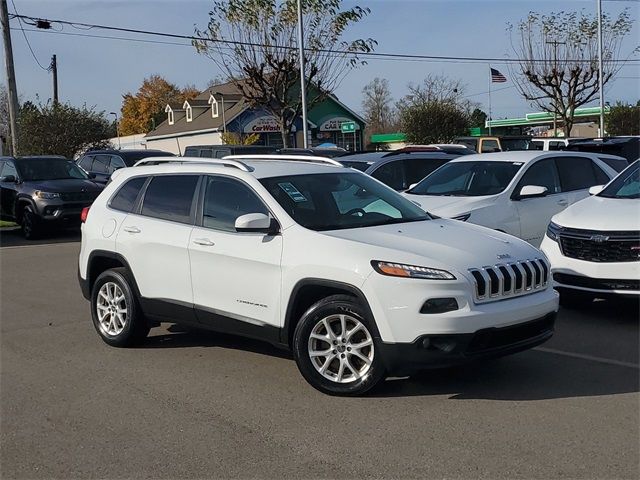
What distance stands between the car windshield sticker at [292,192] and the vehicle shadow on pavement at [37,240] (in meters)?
10.8

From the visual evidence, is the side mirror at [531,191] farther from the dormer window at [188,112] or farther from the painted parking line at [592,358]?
the dormer window at [188,112]

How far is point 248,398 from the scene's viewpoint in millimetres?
5441

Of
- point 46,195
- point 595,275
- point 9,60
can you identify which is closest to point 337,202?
point 595,275

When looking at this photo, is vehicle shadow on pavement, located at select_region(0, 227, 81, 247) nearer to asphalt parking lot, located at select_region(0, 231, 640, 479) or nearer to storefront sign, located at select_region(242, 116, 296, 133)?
asphalt parking lot, located at select_region(0, 231, 640, 479)

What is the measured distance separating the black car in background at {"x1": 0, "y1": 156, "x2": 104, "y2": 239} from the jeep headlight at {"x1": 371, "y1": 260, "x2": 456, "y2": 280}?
1213 cm

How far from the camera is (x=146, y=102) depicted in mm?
84375

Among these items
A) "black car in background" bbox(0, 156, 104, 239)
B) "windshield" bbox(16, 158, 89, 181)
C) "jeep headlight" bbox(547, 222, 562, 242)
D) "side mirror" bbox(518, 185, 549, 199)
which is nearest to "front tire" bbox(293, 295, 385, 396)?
"jeep headlight" bbox(547, 222, 562, 242)

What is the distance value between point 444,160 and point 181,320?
805cm

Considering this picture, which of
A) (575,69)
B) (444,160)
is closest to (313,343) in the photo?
(444,160)

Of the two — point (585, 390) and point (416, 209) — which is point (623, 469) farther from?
point (416, 209)

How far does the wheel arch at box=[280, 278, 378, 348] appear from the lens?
17.3 feet

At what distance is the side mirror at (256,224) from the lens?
564cm

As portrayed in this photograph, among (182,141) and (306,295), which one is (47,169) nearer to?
(306,295)

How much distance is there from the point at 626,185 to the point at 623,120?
42957 millimetres
